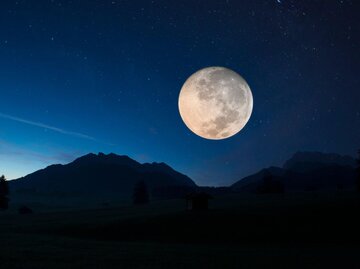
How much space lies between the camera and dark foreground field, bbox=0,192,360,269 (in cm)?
2012

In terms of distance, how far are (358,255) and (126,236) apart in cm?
2274

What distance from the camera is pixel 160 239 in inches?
1407

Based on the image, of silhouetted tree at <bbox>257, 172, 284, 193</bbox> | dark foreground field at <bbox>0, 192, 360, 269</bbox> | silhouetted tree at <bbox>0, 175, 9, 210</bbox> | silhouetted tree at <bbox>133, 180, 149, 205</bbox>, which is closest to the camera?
dark foreground field at <bbox>0, 192, 360, 269</bbox>

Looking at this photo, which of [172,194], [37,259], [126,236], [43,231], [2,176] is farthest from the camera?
[172,194]

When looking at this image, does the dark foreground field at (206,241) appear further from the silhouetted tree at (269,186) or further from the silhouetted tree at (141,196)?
the silhouetted tree at (141,196)

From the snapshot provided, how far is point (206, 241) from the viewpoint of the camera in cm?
3394

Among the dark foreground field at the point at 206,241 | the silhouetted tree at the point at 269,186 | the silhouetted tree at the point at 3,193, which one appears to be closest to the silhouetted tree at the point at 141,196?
the silhouetted tree at the point at 269,186

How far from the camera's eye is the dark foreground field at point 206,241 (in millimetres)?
20125

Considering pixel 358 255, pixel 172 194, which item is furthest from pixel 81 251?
pixel 172 194

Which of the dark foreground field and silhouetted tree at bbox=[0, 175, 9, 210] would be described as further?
silhouetted tree at bbox=[0, 175, 9, 210]

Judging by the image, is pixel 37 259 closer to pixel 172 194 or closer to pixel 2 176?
pixel 2 176

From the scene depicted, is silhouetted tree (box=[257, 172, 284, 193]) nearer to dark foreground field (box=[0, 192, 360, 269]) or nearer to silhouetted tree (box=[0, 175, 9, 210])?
dark foreground field (box=[0, 192, 360, 269])

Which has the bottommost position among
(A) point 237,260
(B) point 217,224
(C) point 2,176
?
(A) point 237,260

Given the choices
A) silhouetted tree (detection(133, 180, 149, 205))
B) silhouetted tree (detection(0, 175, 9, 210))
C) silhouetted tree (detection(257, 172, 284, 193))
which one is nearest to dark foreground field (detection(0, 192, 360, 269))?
silhouetted tree (detection(0, 175, 9, 210))
